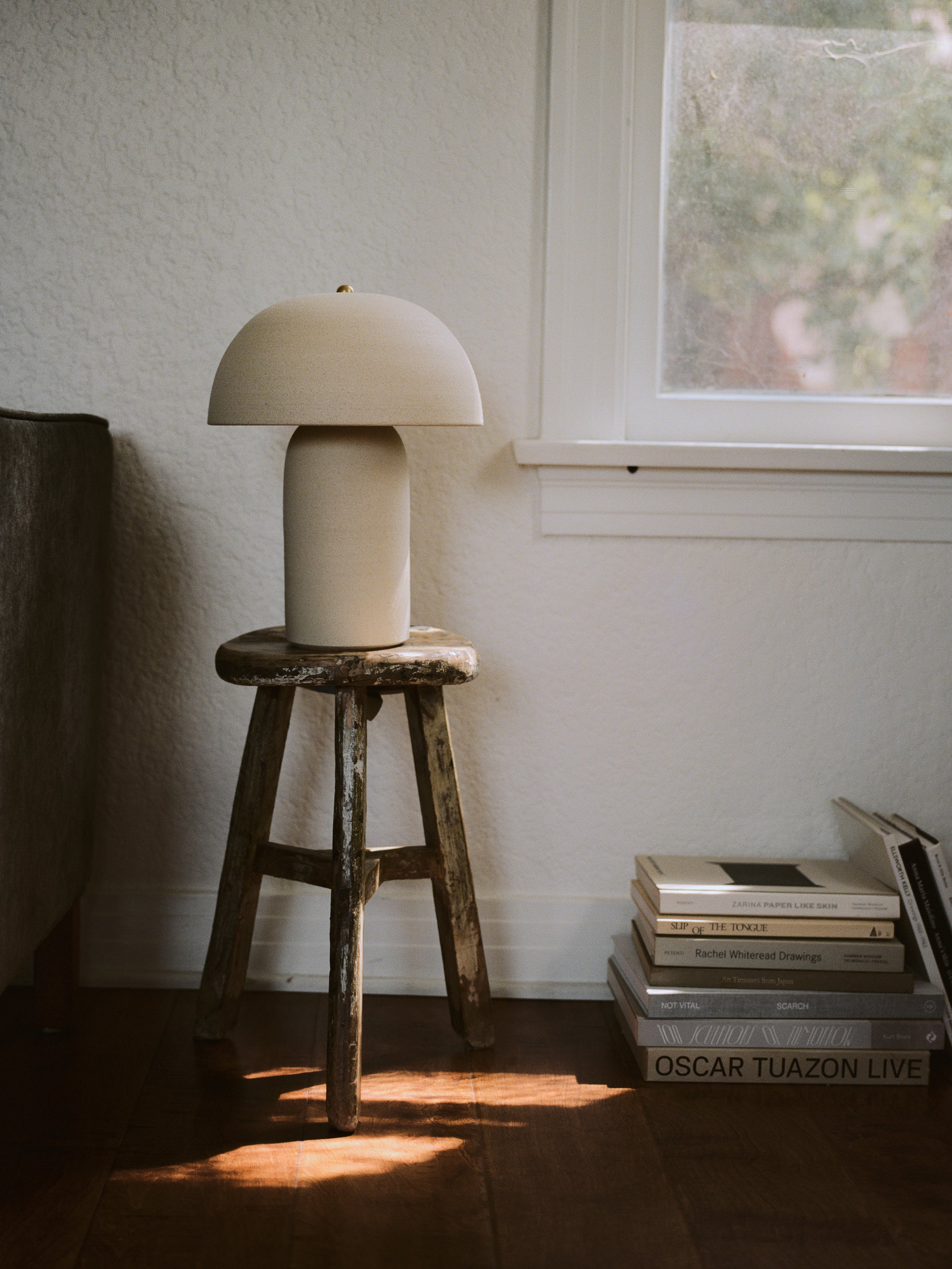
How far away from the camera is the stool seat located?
1256 millimetres

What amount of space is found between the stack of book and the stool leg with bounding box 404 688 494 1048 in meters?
0.21

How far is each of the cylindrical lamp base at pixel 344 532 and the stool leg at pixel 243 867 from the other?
0.59ft

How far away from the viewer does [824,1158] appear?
4.09 feet

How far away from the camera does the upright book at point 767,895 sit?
57.7 inches

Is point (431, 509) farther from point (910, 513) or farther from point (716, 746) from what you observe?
point (910, 513)

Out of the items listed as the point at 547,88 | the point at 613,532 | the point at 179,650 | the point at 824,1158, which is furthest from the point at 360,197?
the point at 824,1158

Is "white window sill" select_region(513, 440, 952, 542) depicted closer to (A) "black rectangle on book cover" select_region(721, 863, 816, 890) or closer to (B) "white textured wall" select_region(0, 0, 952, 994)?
(B) "white textured wall" select_region(0, 0, 952, 994)

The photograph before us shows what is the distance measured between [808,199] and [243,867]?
1234 mm

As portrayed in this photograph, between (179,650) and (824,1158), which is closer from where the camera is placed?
(824,1158)

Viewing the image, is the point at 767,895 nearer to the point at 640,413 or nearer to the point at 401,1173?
the point at 401,1173

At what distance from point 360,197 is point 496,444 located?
1.28 ft

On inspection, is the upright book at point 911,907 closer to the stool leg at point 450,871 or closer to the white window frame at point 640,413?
the white window frame at point 640,413

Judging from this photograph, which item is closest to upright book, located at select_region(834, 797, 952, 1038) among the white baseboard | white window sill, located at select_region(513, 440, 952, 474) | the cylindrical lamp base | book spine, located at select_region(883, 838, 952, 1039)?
book spine, located at select_region(883, 838, 952, 1039)

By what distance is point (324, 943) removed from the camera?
5.45ft
